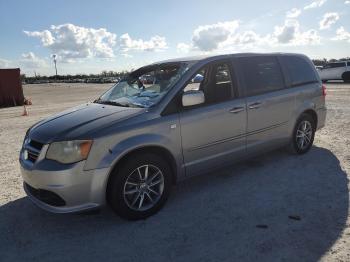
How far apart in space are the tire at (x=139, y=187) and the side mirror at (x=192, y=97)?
76 cm

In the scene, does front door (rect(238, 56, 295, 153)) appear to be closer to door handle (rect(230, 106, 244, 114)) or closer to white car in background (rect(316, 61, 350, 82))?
door handle (rect(230, 106, 244, 114))

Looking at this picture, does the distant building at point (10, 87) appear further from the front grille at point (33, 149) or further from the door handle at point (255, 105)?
the door handle at point (255, 105)

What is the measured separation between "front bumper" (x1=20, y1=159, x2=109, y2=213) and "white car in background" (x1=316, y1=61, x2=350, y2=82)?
85.2 feet

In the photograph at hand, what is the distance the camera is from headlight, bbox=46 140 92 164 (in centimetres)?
365

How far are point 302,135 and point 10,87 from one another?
63.5 feet

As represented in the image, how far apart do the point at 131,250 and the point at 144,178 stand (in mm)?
892

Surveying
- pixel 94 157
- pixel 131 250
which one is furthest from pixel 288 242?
pixel 94 157

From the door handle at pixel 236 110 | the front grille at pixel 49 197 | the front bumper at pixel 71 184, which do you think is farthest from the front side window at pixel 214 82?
the front grille at pixel 49 197

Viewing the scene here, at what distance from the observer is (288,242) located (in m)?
3.40

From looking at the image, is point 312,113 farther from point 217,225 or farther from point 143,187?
point 143,187

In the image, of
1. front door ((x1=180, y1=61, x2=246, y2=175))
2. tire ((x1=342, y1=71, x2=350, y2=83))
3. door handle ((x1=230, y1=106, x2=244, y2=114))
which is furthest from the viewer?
tire ((x1=342, y1=71, x2=350, y2=83))

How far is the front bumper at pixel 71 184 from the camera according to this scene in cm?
362

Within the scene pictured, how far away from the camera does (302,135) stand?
6.18 meters

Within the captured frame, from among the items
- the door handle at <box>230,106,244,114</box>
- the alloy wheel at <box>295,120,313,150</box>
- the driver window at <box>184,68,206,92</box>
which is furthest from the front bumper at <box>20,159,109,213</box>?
the alloy wheel at <box>295,120,313,150</box>
